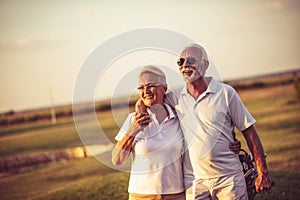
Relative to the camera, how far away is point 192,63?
3.42 m

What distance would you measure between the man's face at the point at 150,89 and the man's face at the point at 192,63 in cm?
25

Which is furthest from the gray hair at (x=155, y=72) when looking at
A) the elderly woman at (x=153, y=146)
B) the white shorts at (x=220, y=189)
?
the white shorts at (x=220, y=189)

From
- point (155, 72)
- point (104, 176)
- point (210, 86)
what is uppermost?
point (155, 72)

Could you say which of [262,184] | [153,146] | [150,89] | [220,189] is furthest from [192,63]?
[262,184]

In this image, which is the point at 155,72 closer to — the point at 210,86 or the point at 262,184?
the point at 210,86

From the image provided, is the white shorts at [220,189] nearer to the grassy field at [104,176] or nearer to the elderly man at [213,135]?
the elderly man at [213,135]

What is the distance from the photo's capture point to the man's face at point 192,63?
3418mm

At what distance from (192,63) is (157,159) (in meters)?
0.82

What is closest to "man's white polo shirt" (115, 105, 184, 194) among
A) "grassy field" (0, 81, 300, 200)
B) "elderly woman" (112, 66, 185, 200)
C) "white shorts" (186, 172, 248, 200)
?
"elderly woman" (112, 66, 185, 200)

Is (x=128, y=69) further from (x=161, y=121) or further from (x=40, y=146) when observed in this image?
(x=40, y=146)

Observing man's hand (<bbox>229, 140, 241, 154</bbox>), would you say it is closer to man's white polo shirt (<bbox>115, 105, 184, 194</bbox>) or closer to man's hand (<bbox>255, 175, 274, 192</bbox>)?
man's hand (<bbox>255, 175, 274, 192</bbox>)

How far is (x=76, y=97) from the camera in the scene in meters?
3.87

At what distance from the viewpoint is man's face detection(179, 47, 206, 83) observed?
342 centimetres

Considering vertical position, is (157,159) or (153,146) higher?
(153,146)
